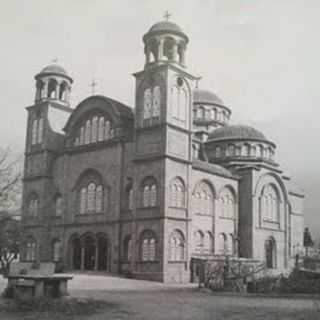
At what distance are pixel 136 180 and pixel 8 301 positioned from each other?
23902 millimetres

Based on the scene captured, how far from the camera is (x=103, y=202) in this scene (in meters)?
44.5

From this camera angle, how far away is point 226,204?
48688 mm

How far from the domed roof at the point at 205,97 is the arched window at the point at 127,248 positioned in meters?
26.2

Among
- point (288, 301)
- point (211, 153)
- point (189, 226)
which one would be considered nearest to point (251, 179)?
point (211, 153)

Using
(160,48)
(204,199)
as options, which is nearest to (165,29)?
(160,48)

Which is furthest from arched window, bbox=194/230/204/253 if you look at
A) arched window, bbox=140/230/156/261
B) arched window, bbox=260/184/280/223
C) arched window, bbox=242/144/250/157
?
arched window, bbox=242/144/250/157

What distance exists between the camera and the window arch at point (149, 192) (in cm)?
4027

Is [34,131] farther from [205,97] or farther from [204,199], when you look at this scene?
[205,97]

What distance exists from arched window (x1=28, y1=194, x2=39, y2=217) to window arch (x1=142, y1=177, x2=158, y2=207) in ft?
42.5

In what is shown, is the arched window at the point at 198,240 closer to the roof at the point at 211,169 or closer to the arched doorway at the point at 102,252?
the roof at the point at 211,169

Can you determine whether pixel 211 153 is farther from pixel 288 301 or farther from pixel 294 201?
pixel 288 301

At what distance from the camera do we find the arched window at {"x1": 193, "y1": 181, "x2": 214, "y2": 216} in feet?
147

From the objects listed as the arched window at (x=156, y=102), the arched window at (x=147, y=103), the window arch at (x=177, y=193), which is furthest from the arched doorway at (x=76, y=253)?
the arched window at (x=156, y=102)

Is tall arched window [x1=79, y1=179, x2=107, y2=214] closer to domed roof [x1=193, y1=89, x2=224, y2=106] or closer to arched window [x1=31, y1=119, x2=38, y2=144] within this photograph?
arched window [x1=31, y1=119, x2=38, y2=144]
